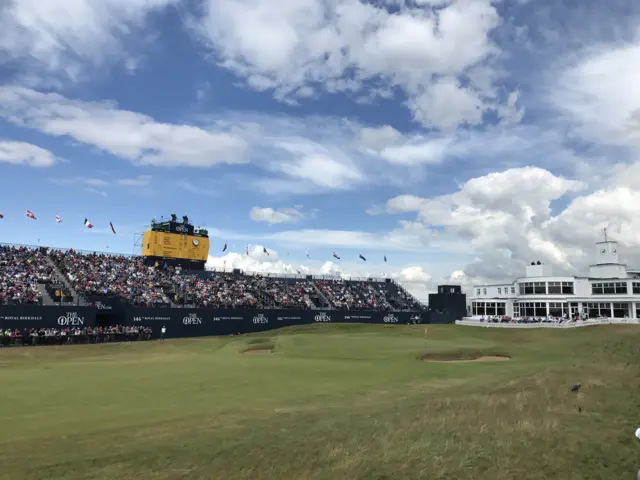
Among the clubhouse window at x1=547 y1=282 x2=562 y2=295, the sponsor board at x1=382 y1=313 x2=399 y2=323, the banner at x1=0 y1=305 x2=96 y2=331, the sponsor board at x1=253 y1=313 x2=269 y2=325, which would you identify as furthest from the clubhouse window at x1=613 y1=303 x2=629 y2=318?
the banner at x1=0 y1=305 x2=96 y2=331

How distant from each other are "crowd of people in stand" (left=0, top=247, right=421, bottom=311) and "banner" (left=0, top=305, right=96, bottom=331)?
1703mm

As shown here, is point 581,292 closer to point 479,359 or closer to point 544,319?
point 544,319

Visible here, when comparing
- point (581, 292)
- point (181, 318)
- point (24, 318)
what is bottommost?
point (181, 318)

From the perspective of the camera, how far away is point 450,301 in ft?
305

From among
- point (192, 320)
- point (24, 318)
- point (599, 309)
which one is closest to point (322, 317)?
point (192, 320)

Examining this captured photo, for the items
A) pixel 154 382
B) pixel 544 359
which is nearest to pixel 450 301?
pixel 544 359

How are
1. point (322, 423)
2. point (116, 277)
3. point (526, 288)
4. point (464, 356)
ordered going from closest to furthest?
point (322, 423)
point (464, 356)
point (116, 277)
point (526, 288)

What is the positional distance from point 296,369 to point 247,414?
1164 centimetres

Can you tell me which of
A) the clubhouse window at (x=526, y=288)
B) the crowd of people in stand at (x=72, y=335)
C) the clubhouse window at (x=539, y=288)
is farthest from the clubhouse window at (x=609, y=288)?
the crowd of people in stand at (x=72, y=335)

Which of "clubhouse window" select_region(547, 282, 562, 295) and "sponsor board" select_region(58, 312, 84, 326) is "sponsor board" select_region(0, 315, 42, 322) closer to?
"sponsor board" select_region(58, 312, 84, 326)

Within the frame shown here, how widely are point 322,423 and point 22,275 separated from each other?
56445 mm

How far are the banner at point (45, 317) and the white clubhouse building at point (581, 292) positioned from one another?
68.6 metres

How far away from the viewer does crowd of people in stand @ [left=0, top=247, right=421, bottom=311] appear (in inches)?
2352

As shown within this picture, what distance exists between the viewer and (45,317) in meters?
52.4
